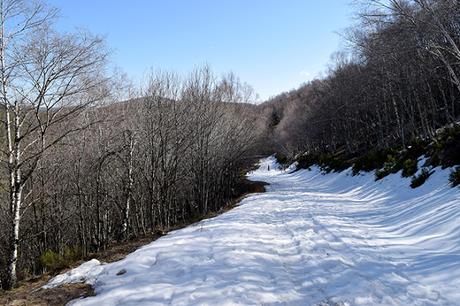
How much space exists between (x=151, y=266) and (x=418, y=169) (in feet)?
33.3

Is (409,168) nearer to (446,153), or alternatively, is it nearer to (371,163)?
(446,153)

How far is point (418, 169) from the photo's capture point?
12.7 metres

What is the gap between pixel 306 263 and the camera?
595cm

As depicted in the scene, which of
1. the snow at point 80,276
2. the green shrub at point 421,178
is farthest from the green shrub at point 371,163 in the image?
the snow at point 80,276

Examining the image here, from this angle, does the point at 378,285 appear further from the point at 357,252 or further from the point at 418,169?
the point at 418,169

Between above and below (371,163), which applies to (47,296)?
below

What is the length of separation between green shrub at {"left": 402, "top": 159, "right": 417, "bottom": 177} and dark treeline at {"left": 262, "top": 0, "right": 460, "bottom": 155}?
3035mm

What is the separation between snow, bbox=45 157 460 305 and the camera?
4.65m

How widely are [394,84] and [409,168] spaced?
14.6 metres

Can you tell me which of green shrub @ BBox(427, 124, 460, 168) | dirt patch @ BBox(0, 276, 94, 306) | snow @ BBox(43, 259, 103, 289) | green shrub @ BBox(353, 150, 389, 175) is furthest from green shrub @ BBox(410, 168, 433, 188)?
dirt patch @ BBox(0, 276, 94, 306)

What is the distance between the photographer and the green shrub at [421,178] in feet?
36.8

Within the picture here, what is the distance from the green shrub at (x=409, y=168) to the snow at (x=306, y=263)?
294 centimetres

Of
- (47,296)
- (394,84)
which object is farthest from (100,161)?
(394,84)

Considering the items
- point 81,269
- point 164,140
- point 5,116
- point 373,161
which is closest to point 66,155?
point 164,140
